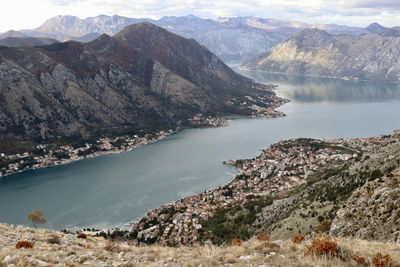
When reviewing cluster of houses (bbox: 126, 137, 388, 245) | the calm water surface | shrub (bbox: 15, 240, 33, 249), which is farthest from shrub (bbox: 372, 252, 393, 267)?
the calm water surface

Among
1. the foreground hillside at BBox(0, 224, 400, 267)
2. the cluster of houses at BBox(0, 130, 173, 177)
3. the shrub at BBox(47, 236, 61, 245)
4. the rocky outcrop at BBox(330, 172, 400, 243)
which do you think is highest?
the foreground hillside at BBox(0, 224, 400, 267)

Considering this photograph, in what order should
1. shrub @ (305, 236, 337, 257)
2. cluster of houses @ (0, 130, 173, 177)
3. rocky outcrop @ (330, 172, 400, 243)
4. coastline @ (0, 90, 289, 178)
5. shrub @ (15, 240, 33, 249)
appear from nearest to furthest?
shrub @ (305, 236, 337, 257)
shrub @ (15, 240, 33, 249)
rocky outcrop @ (330, 172, 400, 243)
coastline @ (0, 90, 289, 178)
cluster of houses @ (0, 130, 173, 177)

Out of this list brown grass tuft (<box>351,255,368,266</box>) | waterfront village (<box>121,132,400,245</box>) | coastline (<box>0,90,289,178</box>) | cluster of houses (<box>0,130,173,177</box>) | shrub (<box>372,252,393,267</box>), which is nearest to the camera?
shrub (<box>372,252,393,267</box>)

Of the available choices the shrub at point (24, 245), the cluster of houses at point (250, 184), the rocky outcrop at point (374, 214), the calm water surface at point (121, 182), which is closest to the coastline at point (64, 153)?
the calm water surface at point (121, 182)

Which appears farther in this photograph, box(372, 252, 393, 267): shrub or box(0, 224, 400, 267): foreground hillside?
box(0, 224, 400, 267): foreground hillside

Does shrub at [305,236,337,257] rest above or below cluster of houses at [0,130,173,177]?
above

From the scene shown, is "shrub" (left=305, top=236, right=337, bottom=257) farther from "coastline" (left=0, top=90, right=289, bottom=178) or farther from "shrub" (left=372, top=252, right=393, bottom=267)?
"coastline" (left=0, top=90, right=289, bottom=178)

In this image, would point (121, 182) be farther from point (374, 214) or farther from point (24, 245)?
point (24, 245)

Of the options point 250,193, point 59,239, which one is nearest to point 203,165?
point 250,193
